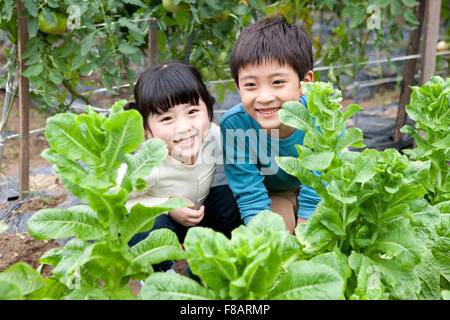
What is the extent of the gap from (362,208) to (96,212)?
0.51 meters

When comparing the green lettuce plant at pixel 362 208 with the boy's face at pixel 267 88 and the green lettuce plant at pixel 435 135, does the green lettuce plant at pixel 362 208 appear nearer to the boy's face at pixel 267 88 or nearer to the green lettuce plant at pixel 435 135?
the green lettuce plant at pixel 435 135

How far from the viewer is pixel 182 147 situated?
1624mm

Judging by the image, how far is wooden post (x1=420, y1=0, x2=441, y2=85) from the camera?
8.83 feet

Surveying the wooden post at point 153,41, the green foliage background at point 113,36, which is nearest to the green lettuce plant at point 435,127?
the green foliage background at point 113,36

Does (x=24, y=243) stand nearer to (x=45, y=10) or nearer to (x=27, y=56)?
(x=27, y=56)

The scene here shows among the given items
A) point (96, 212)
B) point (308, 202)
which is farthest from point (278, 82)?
point (96, 212)

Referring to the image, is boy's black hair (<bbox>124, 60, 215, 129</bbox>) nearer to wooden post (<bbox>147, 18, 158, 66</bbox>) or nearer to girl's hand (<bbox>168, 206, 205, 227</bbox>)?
girl's hand (<bbox>168, 206, 205, 227</bbox>)

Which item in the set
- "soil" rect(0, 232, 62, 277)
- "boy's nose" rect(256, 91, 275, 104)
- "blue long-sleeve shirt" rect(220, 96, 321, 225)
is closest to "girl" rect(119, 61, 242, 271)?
"blue long-sleeve shirt" rect(220, 96, 321, 225)

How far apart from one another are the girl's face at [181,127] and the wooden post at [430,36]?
1669 millimetres

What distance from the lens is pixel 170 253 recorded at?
3.01 ft

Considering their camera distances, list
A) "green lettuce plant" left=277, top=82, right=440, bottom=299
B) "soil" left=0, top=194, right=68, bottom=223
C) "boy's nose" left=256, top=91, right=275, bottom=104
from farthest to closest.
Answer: "soil" left=0, top=194, right=68, bottom=223, "boy's nose" left=256, top=91, right=275, bottom=104, "green lettuce plant" left=277, top=82, right=440, bottom=299

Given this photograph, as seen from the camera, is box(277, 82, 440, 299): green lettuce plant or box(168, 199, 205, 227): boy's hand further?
box(168, 199, 205, 227): boy's hand

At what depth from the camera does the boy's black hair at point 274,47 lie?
5.19ft
